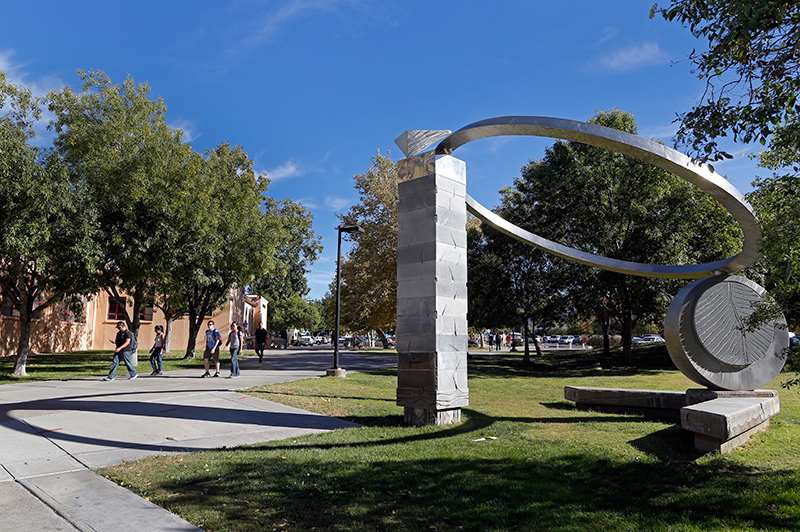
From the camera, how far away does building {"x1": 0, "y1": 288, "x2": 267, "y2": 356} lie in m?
25.7

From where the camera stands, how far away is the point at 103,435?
7273 millimetres

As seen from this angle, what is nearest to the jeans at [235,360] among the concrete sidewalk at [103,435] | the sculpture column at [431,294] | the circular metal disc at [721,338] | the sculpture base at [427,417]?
the concrete sidewalk at [103,435]

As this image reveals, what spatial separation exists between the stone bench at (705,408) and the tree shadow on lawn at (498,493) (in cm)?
57

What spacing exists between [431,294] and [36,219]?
41.8 ft

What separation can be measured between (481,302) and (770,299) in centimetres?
2502

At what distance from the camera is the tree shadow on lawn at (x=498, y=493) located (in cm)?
426

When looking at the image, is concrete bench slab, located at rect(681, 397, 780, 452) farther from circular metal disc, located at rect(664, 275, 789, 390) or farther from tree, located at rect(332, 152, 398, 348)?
tree, located at rect(332, 152, 398, 348)

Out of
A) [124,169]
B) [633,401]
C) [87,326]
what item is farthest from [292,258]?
Result: [633,401]

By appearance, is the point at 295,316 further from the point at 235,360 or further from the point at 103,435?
the point at 103,435

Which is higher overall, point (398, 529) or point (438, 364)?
point (438, 364)

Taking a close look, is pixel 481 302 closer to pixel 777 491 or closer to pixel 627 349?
pixel 627 349

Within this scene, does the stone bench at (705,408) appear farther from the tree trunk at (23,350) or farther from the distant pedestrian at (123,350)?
the tree trunk at (23,350)

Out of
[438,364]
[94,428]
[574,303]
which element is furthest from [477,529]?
[574,303]

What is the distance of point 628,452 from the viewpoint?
21.6 ft
